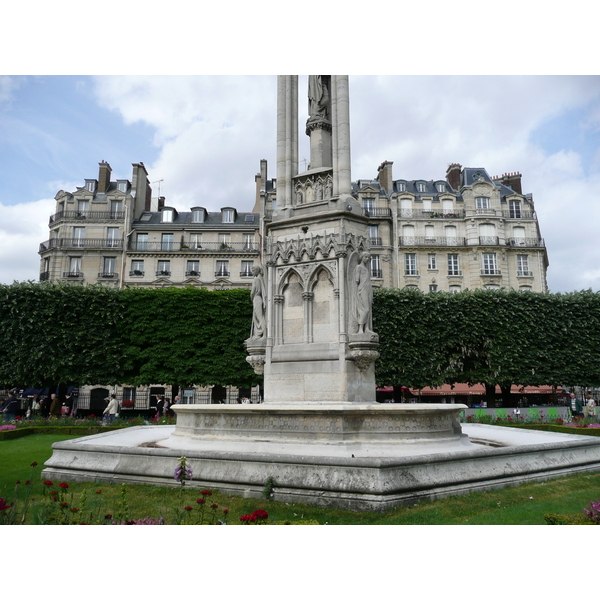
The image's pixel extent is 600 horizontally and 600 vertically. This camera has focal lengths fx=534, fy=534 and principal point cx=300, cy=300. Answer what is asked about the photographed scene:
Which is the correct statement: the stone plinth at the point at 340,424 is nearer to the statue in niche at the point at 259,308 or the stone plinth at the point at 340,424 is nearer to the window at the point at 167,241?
the statue in niche at the point at 259,308

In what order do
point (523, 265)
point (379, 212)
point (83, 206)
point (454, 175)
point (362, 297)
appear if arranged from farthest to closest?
1. point (454, 175)
2. point (83, 206)
3. point (379, 212)
4. point (523, 265)
5. point (362, 297)

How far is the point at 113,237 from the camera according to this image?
169 feet

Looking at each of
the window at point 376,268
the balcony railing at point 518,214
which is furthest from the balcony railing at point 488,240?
the window at point 376,268

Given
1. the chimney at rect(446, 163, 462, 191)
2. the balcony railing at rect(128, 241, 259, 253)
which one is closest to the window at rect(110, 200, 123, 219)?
the balcony railing at rect(128, 241, 259, 253)

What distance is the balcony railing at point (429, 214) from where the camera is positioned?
5216 centimetres

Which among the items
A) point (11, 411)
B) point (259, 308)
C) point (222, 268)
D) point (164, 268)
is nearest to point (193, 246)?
point (164, 268)

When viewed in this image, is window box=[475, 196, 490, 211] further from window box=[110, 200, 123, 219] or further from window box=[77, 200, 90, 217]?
window box=[77, 200, 90, 217]

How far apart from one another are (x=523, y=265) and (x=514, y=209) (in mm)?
5827

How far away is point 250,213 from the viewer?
56531 millimetres

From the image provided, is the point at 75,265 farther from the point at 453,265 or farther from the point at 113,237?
the point at 453,265

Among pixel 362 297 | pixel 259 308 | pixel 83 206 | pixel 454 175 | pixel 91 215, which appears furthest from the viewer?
pixel 454 175

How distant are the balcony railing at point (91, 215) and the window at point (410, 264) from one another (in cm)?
2772

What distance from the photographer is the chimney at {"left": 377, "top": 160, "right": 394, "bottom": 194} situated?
180ft

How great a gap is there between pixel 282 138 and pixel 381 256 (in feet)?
123
